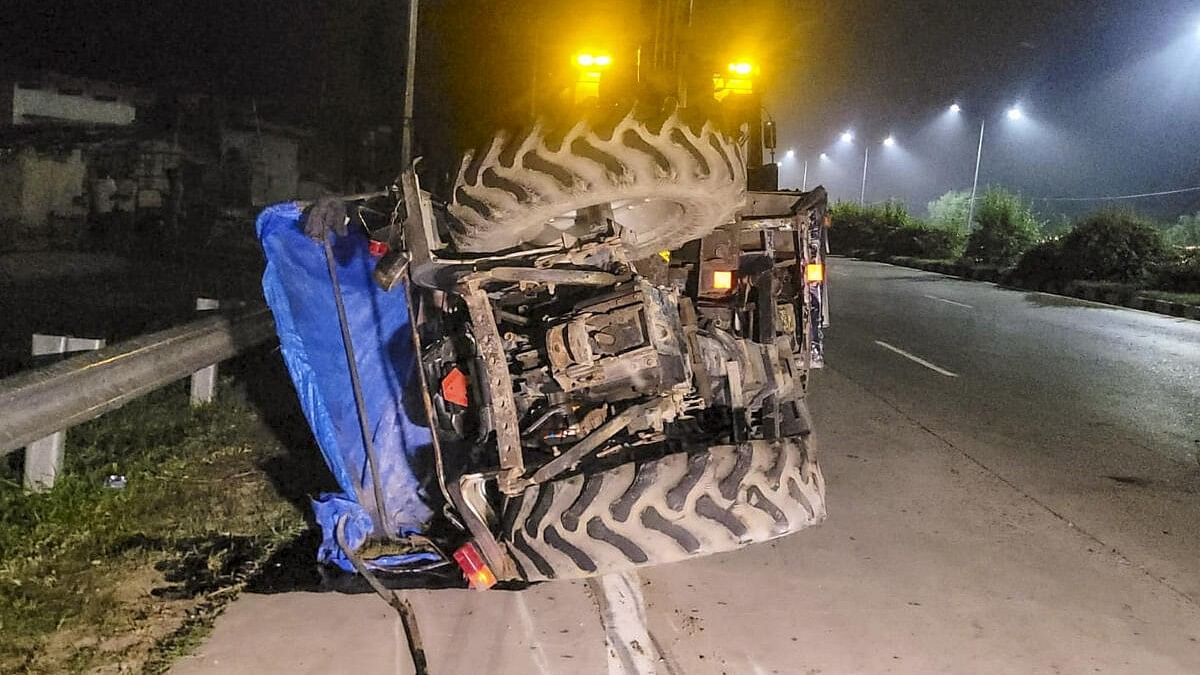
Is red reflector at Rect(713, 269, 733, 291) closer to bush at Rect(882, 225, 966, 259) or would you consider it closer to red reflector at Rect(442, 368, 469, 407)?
red reflector at Rect(442, 368, 469, 407)

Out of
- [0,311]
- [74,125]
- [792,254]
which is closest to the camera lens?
[792,254]

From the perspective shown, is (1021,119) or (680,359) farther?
(1021,119)

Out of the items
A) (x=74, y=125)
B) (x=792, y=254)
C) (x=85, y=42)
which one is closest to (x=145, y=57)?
(x=85, y=42)

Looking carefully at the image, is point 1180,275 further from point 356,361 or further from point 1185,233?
point 356,361

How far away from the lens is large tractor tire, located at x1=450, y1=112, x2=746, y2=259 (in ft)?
11.0

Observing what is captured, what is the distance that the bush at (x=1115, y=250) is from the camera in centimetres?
2452

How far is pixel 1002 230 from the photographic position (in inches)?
1255

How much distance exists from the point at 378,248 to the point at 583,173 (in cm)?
137

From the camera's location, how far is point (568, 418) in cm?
388

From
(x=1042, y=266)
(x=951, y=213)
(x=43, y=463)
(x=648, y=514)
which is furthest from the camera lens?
(x=951, y=213)

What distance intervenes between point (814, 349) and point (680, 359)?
3.00 metres

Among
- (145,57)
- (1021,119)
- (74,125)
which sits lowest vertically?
(74,125)

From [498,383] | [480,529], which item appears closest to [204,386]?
[480,529]

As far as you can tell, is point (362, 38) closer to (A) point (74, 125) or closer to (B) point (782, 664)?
(A) point (74, 125)
